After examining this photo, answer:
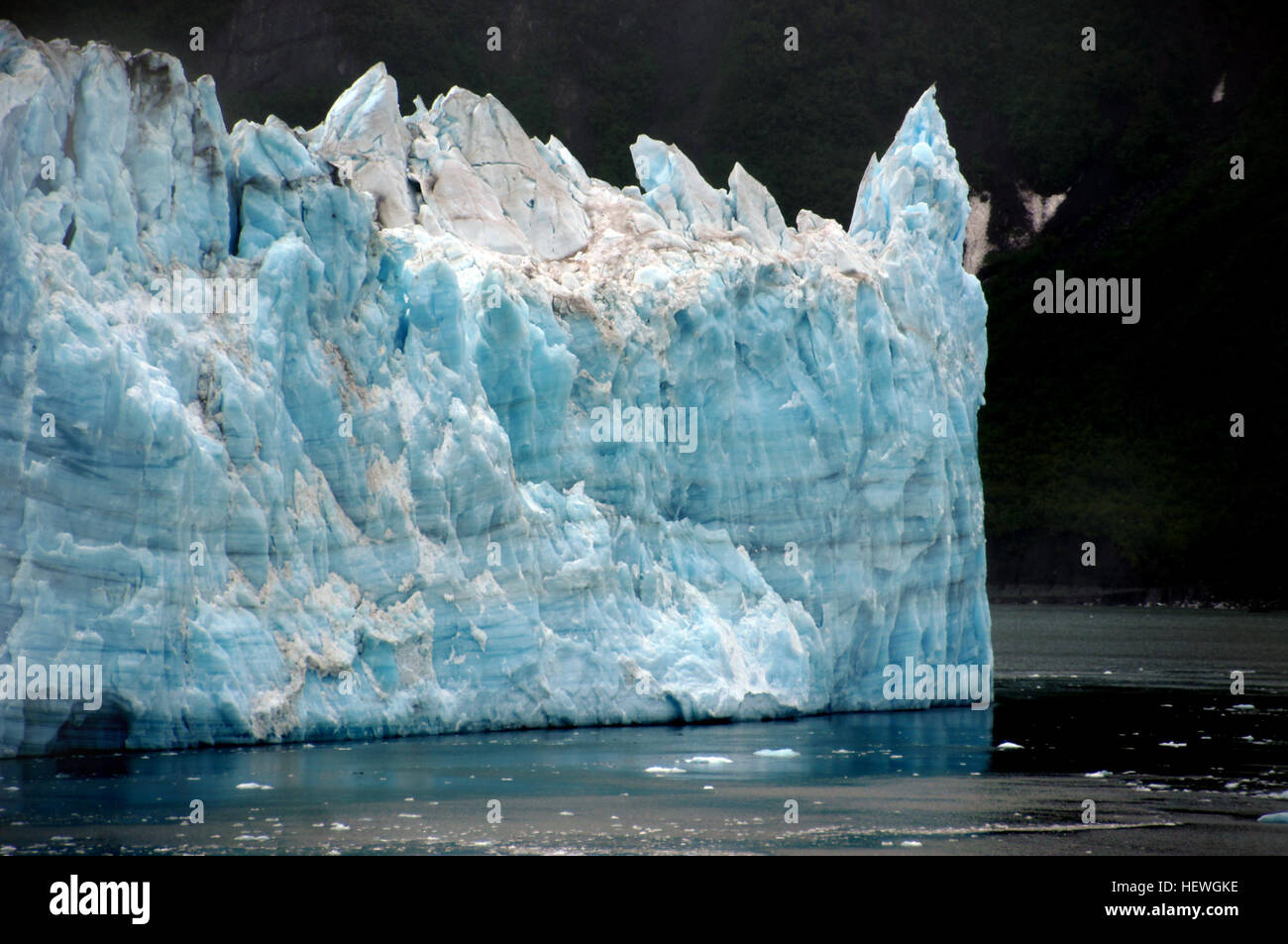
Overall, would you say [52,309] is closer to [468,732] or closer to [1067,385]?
[468,732]

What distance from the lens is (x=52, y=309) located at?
16.9 metres

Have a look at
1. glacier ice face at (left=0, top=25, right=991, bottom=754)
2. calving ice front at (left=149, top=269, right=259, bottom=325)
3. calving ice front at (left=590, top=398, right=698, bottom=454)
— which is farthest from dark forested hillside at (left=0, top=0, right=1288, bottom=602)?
calving ice front at (left=149, top=269, right=259, bottom=325)

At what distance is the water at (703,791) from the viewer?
46.6ft

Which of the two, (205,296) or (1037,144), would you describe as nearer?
(205,296)

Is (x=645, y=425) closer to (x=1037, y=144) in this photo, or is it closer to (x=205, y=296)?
(x=205, y=296)

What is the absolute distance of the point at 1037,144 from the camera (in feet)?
343

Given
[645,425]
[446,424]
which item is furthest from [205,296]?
[645,425]

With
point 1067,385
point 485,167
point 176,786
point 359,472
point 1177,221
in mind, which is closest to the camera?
point 176,786

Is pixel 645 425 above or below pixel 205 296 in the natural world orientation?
below

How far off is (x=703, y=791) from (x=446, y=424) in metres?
5.68

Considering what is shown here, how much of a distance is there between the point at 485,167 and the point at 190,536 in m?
8.04

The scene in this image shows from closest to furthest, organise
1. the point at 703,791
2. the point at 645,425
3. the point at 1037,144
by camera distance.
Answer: the point at 703,791
the point at 645,425
the point at 1037,144

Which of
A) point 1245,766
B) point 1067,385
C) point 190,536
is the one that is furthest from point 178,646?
point 1067,385

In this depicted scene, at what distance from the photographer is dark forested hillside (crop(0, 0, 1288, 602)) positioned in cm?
7244
